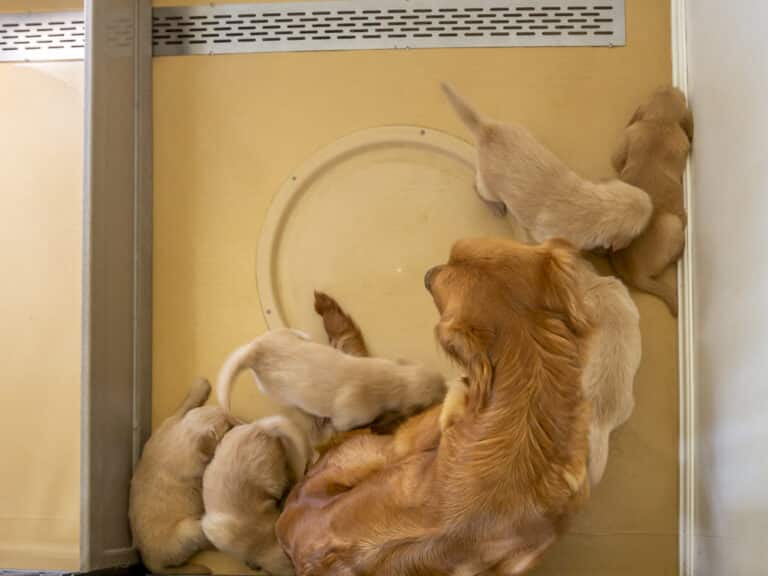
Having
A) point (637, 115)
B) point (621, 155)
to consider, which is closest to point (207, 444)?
point (621, 155)

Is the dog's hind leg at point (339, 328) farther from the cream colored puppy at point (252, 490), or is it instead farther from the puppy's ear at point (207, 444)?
the puppy's ear at point (207, 444)

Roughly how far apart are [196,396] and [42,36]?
1200 mm

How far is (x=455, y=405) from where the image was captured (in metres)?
1.74

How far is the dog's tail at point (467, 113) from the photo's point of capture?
218cm

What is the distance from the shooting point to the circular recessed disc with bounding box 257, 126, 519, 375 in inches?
95.1

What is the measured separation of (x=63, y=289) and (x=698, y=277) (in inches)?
71.8

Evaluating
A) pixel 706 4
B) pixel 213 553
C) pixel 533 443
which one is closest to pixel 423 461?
pixel 533 443

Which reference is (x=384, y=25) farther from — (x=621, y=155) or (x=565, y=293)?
(x=565, y=293)

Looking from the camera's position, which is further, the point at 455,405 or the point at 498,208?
the point at 498,208

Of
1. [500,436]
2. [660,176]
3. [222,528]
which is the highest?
[660,176]

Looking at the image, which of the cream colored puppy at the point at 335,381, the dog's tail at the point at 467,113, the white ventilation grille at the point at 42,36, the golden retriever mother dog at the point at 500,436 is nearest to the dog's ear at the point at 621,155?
the dog's tail at the point at 467,113

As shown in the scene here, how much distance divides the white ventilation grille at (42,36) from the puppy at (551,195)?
116cm

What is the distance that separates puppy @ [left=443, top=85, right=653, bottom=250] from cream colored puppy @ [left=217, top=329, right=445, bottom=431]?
519 millimetres

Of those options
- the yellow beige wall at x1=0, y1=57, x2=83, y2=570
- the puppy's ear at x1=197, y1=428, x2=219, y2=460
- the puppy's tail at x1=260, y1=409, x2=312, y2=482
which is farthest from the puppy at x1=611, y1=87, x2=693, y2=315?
the yellow beige wall at x1=0, y1=57, x2=83, y2=570
